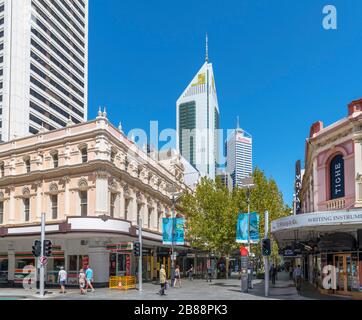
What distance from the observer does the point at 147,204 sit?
4875 centimetres

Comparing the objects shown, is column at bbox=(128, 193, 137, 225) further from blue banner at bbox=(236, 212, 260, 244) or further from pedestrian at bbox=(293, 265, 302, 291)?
pedestrian at bbox=(293, 265, 302, 291)

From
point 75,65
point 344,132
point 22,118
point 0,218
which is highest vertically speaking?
point 75,65

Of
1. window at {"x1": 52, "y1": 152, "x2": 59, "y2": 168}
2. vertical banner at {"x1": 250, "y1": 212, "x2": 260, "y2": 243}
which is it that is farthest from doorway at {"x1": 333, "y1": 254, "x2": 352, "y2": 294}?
window at {"x1": 52, "y1": 152, "x2": 59, "y2": 168}

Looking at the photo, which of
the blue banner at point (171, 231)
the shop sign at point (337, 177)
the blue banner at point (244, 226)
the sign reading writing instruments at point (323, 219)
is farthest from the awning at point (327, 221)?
the blue banner at point (171, 231)

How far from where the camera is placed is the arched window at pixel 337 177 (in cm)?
2898

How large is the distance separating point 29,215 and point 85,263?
8.73 m

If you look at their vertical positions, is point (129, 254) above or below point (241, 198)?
below

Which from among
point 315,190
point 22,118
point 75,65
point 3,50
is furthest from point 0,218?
point 75,65

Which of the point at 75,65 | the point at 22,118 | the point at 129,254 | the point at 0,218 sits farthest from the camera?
the point at 75,65

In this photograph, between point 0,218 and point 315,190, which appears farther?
point 0,218

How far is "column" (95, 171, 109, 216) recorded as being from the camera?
126 feet

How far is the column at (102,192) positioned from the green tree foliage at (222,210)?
1348 centimetres

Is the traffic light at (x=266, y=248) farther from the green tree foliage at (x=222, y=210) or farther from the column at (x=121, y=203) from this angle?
the green tree foliage at (x=222, y=210)

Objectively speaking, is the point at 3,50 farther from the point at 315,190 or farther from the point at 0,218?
the point at 315,190
